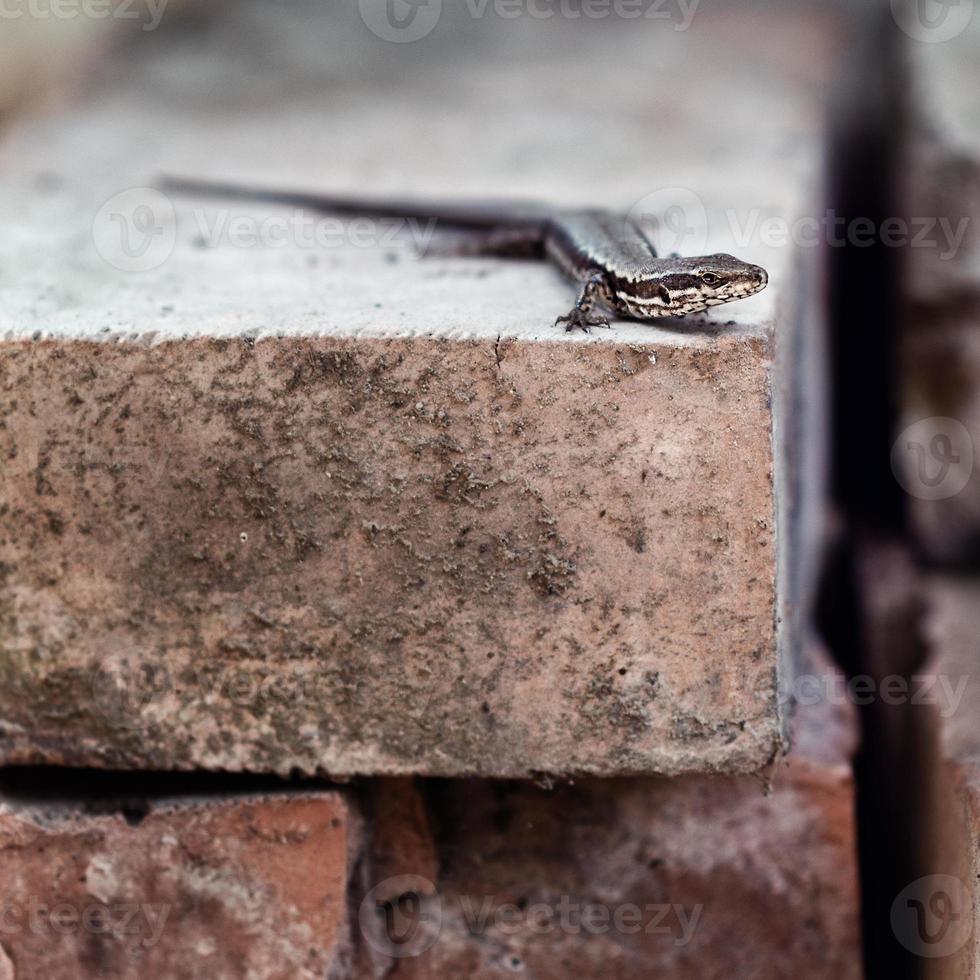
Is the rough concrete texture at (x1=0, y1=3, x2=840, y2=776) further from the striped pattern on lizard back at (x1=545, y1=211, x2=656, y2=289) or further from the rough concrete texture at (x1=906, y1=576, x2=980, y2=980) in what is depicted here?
the rough concrete texture at (x1=906, y1=576, x2=980, y2=980)

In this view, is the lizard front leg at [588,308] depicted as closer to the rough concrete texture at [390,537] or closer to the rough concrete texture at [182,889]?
the rough concrete texture at [390,537]

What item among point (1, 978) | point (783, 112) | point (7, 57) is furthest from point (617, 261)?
point (7, 57)

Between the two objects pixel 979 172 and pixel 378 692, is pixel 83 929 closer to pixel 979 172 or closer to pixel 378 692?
pixel 378 692

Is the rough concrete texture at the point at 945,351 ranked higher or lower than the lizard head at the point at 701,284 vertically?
higher

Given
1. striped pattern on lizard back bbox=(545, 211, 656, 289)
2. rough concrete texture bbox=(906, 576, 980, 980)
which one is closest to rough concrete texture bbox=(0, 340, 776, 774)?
striped pattern on lizard back bbox=(545, 211, 656, 289)

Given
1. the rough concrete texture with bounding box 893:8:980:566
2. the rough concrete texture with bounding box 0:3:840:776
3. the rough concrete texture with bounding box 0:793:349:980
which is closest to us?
the rough concrete texture with bounding box 0:3:840:776

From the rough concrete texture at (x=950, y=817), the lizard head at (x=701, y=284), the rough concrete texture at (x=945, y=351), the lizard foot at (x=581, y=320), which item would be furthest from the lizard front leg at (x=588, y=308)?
the rough concrete texture at (x=945, y=351)
